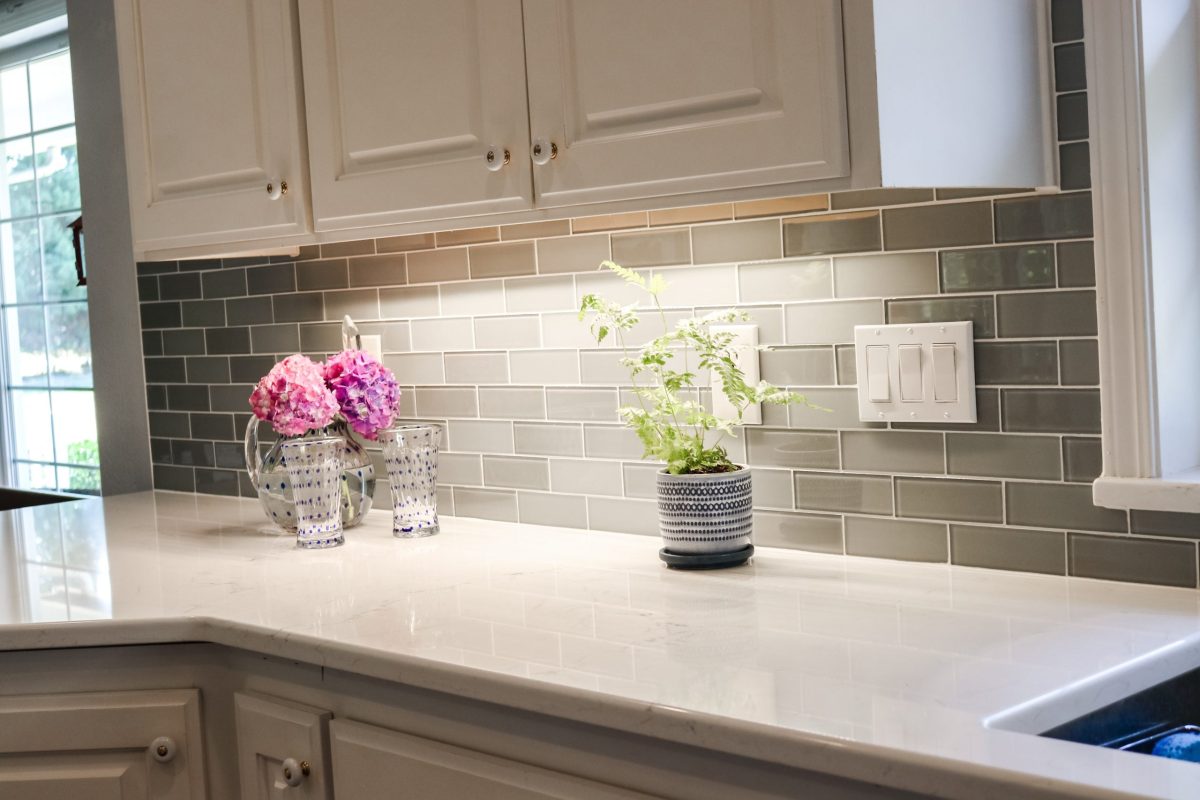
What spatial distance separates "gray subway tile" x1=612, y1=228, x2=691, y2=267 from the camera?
195cm

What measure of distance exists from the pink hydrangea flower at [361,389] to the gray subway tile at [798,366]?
2.36ft

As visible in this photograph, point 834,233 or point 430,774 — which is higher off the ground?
point 834,233

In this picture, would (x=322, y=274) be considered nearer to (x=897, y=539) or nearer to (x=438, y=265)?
(x=438, y=265)

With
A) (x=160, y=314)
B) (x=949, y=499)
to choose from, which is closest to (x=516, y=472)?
(x=949, y=499)

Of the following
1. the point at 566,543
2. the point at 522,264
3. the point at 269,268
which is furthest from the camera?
the point at 269,268

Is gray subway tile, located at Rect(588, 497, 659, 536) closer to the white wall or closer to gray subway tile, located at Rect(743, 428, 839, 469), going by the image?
gray subway tile, located at Rect(743, 428, 839, 469)

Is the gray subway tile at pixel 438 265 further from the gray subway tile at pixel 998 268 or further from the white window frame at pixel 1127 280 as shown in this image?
the white window frame at pixel 1127 280

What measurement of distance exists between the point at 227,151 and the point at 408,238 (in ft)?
1.25

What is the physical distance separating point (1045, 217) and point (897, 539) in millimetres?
481

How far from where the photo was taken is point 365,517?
232 cm

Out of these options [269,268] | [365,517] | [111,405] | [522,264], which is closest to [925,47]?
[522,264]

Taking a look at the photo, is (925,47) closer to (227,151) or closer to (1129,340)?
(1129,340)

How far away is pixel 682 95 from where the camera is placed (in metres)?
1.51

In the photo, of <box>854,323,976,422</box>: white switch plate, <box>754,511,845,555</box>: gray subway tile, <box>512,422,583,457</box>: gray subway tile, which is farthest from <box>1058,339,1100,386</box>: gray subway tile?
<box>512,422,583,457</box>: gray subway tile
